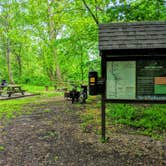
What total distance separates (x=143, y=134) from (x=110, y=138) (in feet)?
2.88

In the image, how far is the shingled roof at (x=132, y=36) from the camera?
525cm

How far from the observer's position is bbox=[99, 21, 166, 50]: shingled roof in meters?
5.25

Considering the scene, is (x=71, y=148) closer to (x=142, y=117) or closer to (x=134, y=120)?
(x=134, y=120)

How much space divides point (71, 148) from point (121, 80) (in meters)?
1.82

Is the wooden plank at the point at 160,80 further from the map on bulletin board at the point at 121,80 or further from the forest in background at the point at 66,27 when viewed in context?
the forest in background at the point at 66,27

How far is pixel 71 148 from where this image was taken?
5125 mm

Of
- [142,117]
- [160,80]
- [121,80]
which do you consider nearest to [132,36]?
[121,80]

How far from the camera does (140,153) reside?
4750 mm

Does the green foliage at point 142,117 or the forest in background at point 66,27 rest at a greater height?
the forest in background at point 66,27

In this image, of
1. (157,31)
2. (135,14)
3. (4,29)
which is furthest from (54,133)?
(4,29)

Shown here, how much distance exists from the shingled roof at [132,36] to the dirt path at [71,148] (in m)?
2.05

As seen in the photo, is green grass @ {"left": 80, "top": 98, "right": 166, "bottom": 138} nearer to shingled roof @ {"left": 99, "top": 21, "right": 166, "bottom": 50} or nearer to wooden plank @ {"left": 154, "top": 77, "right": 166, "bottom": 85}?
wooden plank @ {"left": 154, "top": 77, "right": 166, "bottom": 85}

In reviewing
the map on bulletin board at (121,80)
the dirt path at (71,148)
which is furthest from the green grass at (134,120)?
the map on bulletin board at (121,80)

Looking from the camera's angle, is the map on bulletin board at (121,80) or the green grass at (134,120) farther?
the green grass at (134,120)
